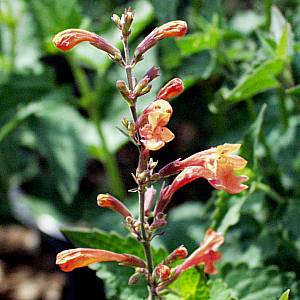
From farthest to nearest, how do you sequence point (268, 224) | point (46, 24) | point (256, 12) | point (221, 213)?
point (256, 12), point (46, 24), point (268, 224), point (221, 213)

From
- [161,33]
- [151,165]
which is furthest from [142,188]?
[161,33]

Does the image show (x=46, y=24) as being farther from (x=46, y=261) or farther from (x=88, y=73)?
(x=46, y=261)

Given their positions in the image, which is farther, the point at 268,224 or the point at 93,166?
the point at 93,166

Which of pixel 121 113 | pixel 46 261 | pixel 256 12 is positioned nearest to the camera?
pixel 121 113

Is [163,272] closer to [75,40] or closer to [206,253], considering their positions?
[206,253]

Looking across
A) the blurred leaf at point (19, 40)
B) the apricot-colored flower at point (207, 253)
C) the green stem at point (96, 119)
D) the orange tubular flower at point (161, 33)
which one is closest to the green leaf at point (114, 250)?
the apricot-colored flower at point (207, 253)

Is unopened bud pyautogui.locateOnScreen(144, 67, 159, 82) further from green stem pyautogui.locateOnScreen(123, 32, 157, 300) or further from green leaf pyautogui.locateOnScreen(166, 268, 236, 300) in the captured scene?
green leaf pyautogui.locateOnScreen(166, 268, 236, 300)

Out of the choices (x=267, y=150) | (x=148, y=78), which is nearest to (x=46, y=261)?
(x=267, y=150)
